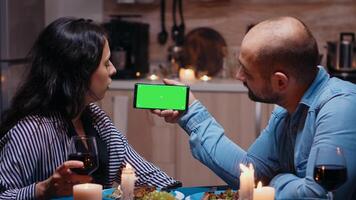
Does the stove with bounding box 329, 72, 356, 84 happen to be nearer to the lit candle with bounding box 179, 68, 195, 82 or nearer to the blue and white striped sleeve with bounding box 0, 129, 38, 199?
the lit candle with bounding box 179, 68, 195, 82

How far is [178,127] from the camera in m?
4.48

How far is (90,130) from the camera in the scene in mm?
2516

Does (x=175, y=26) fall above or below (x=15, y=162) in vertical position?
above

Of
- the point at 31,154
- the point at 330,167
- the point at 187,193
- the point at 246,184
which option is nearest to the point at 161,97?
the point at 187,193

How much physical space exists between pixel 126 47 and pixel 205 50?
0.58 meters

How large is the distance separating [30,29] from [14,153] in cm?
246

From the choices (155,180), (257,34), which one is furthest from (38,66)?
(257,34)

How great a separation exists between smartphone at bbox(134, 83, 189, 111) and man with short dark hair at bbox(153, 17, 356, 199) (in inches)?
2.0

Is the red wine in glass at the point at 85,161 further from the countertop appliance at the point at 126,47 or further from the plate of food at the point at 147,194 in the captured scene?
the countertop appliance at the point at 126,47

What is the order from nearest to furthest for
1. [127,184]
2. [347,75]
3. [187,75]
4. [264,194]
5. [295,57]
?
[264,194] → [127,184] → [295,57] → [347,75] → [187,75]

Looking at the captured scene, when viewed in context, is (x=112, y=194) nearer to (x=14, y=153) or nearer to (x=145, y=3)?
(x=14, y=153)

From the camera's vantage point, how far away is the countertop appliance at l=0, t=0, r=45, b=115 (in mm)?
4246

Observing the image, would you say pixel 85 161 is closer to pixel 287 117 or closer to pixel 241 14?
pixel 287 117

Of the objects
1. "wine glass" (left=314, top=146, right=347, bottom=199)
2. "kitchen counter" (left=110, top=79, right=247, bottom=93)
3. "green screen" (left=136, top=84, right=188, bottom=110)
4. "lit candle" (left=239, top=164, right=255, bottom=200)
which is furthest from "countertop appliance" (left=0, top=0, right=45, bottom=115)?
"wine glass" (left=314, top=146, right=347, bottom=199)
